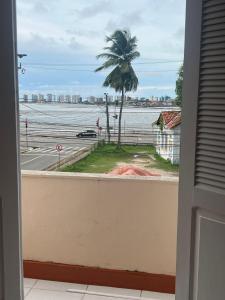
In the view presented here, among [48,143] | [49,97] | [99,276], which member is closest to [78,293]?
[99,276]

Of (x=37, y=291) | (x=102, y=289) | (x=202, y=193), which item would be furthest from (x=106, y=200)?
→ (x=202, y=193)

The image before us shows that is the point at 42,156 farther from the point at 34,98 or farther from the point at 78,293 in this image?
the point at 78,293

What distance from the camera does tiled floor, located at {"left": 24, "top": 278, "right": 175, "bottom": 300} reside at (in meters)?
2.24

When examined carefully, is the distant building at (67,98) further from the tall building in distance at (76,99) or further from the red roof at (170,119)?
the red roof at (170,119)

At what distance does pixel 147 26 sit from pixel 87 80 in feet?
1.58

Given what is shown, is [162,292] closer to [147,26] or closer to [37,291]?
[37,291]

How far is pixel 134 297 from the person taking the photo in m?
2.25

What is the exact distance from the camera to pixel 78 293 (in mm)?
2293

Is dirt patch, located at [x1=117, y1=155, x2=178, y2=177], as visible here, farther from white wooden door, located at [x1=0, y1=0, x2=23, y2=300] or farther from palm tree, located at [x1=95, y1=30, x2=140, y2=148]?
white wooden door, located at [x1=0, y1=0, x2=23, y2=300]

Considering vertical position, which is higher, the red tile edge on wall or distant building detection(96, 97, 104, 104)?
distant building detection(96, 97, 104, 104)

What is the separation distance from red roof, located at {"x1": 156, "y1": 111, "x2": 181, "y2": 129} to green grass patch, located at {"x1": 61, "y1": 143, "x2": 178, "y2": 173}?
19cm

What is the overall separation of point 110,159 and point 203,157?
45.4 inches

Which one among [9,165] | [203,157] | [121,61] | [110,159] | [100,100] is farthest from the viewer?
[110,159]

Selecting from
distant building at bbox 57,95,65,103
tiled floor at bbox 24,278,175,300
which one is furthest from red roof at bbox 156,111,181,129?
tiled floor at bbox 24,278,175,300
